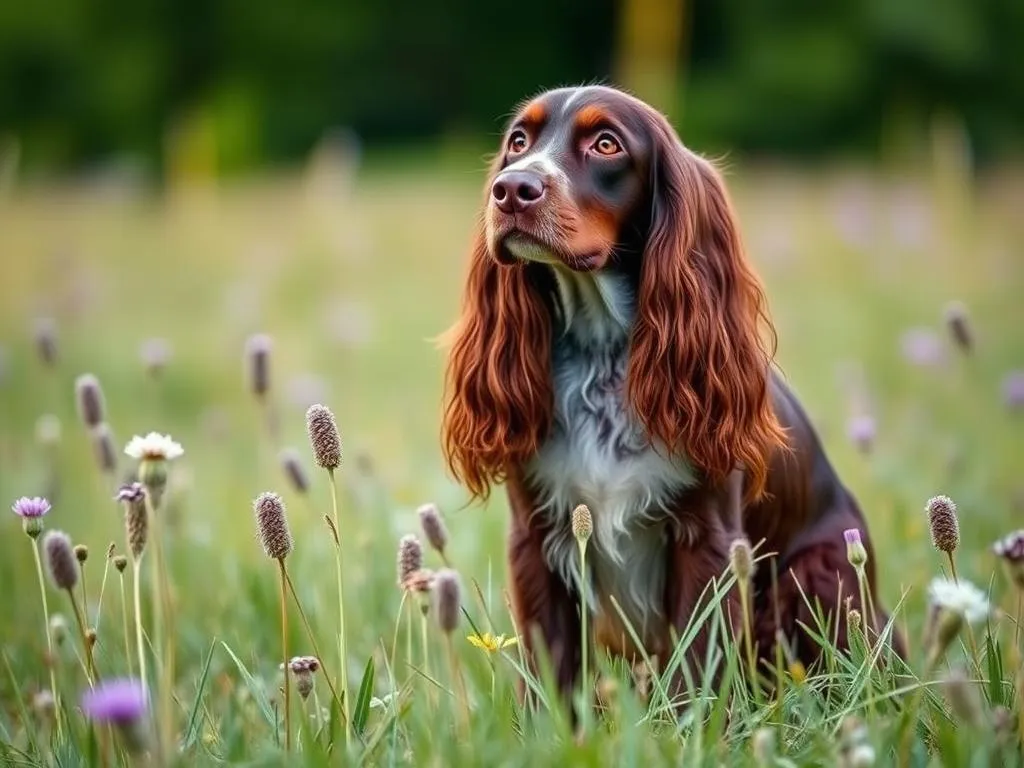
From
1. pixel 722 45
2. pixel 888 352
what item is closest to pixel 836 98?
pixel 722 45

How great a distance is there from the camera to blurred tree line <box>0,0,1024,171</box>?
22.3 m

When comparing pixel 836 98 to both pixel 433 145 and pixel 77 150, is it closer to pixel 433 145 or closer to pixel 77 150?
pixel 433 145

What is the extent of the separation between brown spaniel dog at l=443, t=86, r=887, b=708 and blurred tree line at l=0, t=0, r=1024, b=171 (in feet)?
58.9

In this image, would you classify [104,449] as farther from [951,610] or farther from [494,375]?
[951,610]

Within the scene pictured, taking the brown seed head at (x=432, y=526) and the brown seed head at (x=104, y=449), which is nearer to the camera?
the brown seed head at (x=432, y=526)

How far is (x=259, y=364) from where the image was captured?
11.5 ft

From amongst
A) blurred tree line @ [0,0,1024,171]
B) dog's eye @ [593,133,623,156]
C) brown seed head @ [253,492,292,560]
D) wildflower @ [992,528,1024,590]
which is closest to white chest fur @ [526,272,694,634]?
dog's eye @ [593,133,623,156]

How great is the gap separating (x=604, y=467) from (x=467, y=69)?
23720mm

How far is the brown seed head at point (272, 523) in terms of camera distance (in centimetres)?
229

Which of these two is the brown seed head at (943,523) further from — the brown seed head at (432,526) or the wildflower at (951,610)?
the brown seed head at (432,526)

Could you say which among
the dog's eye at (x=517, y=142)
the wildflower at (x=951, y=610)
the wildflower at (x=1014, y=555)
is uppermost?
the dog's eye at (x=517, y=142)

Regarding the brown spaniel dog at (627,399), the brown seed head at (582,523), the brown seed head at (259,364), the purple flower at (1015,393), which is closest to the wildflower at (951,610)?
the brown seed head at (582,523)

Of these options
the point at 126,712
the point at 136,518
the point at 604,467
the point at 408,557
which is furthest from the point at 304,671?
the point at 604,467

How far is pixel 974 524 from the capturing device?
4492 mm
